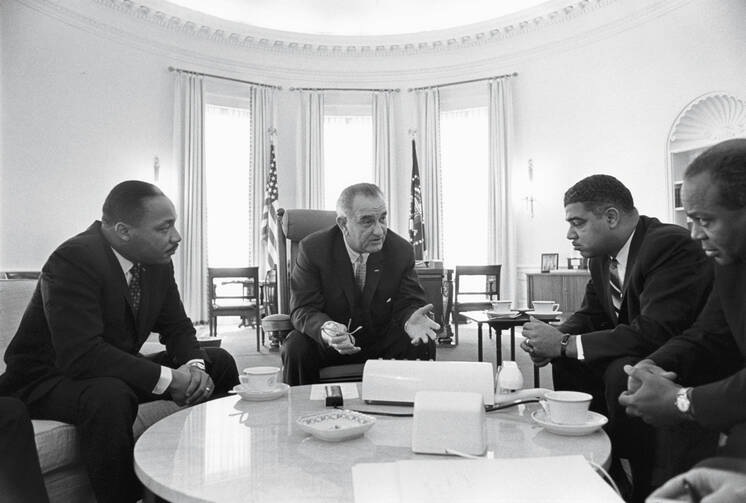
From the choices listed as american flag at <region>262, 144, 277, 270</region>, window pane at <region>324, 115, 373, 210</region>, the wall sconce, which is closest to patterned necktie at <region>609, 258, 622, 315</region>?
american flag at <region>262, 144, 277, 270</region>

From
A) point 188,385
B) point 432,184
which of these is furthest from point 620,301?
point 432,184

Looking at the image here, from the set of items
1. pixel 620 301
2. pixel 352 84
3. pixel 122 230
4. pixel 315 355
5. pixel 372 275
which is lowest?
pixel 315 355

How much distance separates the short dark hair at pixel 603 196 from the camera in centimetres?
213

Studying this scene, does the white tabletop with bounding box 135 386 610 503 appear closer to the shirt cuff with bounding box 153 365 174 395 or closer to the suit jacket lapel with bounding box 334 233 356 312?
the shirt cuff with bounding box 153 365 174 395

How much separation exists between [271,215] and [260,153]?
40.0 inches

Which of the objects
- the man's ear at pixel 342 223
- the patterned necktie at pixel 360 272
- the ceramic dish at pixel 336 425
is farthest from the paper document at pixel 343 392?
the man's ear at pixel 342 223

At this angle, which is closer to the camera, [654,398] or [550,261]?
[654,398]

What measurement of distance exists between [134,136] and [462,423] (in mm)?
6760

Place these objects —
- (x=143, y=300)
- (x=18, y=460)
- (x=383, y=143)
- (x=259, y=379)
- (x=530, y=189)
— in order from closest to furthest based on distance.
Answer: (x=18, y=460)
(x=259, y=379)
(x=143, y=300)
(x=530, y=189)
(x=383, y=143)

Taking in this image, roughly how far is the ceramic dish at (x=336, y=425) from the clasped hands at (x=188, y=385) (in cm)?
64

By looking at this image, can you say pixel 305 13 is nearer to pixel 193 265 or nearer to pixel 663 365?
pixel 193 265

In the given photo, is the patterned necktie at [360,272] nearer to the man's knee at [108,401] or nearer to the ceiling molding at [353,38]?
the man's knee at [108,401]

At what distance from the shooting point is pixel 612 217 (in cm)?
215

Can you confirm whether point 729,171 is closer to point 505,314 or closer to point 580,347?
point 580,347
